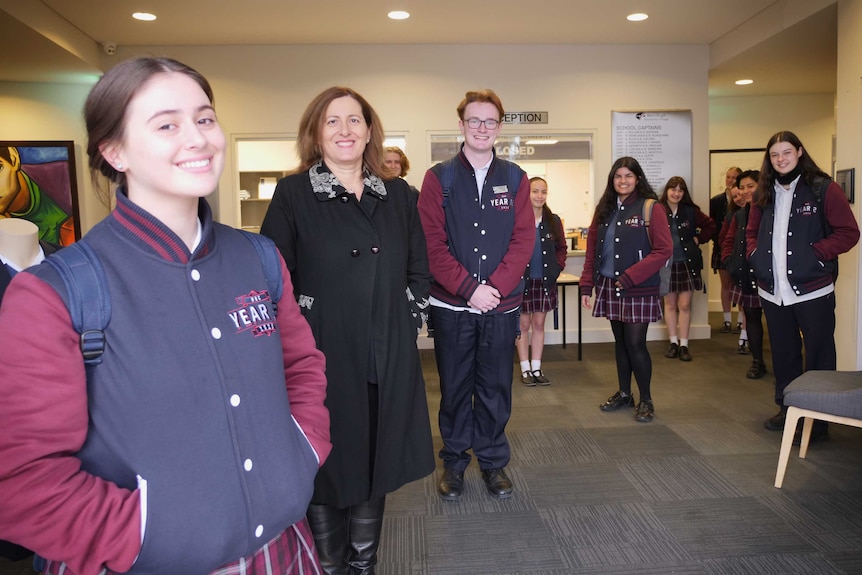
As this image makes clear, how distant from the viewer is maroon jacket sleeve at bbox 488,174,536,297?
118 inches

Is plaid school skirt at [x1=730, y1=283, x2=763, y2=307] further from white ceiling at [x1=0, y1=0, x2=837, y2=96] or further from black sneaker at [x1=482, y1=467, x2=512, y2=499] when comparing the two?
black sneaker at [x1=482, y1=467, x2=512, y2=499]

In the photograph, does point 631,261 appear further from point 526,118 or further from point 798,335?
point 526,118

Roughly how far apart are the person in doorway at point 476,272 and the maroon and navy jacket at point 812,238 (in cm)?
163

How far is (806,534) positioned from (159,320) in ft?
9.12

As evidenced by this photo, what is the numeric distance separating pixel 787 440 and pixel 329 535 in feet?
7.43

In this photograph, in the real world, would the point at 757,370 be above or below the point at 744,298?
below

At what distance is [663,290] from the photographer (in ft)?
17.2

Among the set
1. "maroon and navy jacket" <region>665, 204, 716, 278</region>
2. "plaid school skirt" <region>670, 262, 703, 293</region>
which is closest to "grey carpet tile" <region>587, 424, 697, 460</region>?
"plaid school skirt" <region>670, 262, 703, 293</region>

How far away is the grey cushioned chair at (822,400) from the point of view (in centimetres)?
292

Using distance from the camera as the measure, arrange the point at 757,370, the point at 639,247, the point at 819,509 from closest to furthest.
Result: the point at 819,509, the point at 639,247, the point at 757,370

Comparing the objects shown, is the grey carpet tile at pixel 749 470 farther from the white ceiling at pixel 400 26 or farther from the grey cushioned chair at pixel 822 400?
the white ceiling at pixel 400 26

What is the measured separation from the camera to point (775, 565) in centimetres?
249

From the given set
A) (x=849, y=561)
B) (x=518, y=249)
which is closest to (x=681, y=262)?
(x=518, y=249)

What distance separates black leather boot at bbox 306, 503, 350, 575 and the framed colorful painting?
4976 mm
